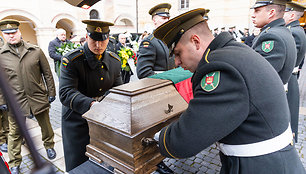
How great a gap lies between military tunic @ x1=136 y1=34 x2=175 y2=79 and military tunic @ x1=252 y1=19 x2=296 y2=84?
124 centimetres

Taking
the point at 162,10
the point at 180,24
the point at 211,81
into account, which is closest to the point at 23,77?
the point at 162,10

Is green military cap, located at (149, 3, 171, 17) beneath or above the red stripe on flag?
above

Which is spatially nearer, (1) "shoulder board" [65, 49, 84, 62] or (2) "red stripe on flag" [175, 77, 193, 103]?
(2) "red stripe on flag" [175, 77, 193, 103]

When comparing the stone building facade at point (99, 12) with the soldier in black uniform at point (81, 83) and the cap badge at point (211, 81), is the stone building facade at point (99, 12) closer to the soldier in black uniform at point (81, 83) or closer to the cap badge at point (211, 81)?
the soldier in black uniform at point (81, 83)

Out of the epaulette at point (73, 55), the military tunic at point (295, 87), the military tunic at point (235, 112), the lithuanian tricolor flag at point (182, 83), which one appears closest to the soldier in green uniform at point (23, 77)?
the epaulette at point (73, 55)

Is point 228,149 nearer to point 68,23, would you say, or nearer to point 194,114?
point 194,114

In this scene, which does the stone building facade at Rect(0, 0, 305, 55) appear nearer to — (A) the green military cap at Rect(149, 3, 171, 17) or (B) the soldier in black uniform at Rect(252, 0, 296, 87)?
(A) the green military cap at Rect(149, 3, 171, 17)

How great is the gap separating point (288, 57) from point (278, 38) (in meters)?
0.25

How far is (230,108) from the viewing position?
3.06 feet

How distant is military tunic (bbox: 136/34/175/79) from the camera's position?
2.93 m

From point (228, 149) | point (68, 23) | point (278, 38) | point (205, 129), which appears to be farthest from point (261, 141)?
point (68, 23)

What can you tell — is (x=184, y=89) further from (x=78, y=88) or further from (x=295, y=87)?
(x=295, y=87)

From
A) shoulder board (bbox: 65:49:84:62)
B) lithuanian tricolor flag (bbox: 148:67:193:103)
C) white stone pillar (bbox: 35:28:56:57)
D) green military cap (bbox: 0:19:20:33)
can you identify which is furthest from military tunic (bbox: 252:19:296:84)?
white stone pillar (bbox: 35:28:56:57)

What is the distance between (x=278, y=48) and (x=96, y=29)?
199cm
